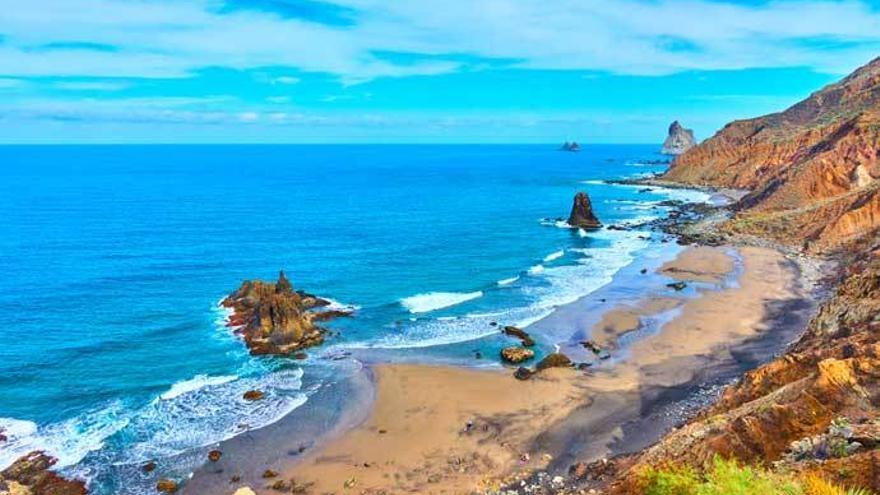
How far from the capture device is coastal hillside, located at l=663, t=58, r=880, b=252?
3182 inches

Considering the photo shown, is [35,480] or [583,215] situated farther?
[583,215]

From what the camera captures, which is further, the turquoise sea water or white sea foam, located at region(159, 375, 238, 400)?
white sea foam, located at region(159, 375, 238, 400)

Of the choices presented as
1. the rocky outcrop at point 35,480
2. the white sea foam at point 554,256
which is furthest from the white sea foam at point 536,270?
the rocky outcrop at point 35,480

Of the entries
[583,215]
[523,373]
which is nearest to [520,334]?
[523,373]

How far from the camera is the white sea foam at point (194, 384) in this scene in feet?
138

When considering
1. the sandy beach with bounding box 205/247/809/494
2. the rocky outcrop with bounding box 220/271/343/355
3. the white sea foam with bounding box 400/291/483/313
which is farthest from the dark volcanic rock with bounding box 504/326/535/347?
the rocky outcrop with bounding box 220/271/343/355

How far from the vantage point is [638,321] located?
2176 inches

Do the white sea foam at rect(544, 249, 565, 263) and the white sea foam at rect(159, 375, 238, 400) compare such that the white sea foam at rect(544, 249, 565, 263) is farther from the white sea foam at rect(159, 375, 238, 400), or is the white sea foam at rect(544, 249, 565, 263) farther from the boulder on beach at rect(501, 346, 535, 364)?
the white sea foam at rect(159, 375, 238, 400)

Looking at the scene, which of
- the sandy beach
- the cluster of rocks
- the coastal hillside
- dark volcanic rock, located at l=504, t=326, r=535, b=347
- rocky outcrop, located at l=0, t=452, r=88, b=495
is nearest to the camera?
the cluster of rocks

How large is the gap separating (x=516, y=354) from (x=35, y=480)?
30.2m

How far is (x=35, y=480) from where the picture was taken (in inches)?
1268

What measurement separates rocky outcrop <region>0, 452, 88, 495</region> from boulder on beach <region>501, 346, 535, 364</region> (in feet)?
90.3

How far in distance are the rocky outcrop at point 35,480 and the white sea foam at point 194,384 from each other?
8.70 metres

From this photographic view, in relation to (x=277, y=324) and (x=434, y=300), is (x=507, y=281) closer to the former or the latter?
(x=434, y=300)
